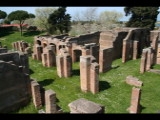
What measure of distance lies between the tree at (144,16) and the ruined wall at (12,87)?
1184 inches

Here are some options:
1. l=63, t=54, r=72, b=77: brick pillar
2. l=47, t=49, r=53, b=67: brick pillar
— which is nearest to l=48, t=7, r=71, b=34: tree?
l=47, t=49, r=53, b=67: brick pillar

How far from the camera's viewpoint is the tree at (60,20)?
41062 millimetres

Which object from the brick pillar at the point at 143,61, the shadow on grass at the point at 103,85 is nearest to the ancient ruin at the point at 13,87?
the shadow on grass at the point at 103,85

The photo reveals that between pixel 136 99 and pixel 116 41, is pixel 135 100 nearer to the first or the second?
pixel 136 99

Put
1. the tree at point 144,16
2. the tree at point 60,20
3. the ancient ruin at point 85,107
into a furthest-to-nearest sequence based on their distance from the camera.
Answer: the tree at point 60,20 → the tree at point 144,16 → the ancient ruin at point 85,107

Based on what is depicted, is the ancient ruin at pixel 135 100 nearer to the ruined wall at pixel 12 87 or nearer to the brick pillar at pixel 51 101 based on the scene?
the brick pillar at pixel 51 101

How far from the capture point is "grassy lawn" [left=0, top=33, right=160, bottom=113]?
1178 centimetres

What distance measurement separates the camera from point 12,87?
11.2m

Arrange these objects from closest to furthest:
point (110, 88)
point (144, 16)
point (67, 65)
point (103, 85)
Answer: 1. point (110, 88)
2. point (103, 85)
3. point (67, 65)
4. point (144, 16)

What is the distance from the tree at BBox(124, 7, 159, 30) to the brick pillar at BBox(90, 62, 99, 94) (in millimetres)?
26454

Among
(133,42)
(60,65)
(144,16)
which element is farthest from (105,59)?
(144,16)

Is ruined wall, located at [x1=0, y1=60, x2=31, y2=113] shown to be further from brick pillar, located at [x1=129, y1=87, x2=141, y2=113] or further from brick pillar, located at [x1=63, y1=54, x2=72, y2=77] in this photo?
brick pillar, located at [x1=129, y1=87, x2=141, y2=113]

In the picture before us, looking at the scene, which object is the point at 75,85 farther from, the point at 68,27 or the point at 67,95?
the point at 68,27

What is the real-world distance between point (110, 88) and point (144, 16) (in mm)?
26242
